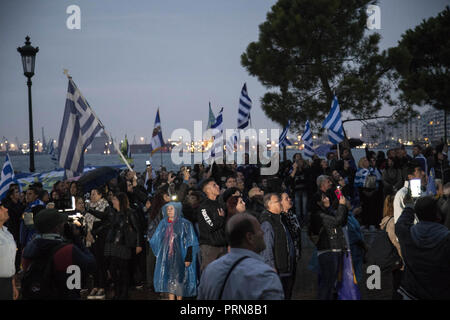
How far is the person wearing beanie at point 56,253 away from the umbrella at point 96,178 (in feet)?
31.4

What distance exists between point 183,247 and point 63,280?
3.43m

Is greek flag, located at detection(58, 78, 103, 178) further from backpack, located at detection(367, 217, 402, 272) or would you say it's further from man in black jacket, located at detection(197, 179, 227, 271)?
backpack, located at detection(367, 217, 402, 272)

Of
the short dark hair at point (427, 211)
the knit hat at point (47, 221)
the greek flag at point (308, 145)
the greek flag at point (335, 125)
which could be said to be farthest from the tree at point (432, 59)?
the knit hat at point (47, 221)

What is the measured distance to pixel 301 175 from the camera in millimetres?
15117

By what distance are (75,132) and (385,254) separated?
8.36m

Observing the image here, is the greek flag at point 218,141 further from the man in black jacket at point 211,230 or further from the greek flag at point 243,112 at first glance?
the man in black jacket at point 211,230

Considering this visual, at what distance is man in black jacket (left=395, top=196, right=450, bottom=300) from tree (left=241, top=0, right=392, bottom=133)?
23107mm

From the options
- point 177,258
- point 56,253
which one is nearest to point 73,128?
point 177,258

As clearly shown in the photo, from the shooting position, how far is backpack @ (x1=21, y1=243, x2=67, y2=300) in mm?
4320

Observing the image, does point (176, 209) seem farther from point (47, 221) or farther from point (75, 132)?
point (75, 132)

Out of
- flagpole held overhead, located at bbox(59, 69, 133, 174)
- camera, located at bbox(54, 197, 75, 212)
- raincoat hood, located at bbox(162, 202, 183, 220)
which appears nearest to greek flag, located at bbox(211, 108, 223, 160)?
flagpole held overhead, located at bbox(59, 69, 133, 174)

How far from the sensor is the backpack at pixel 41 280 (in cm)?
432

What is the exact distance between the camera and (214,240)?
7.61 m

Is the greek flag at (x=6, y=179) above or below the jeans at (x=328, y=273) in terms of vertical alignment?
above
